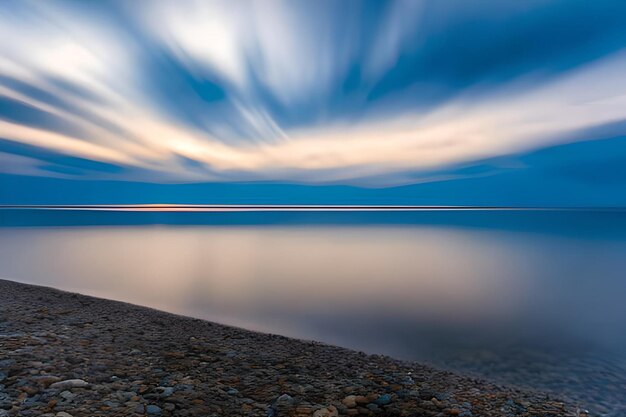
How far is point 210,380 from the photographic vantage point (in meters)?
6.75

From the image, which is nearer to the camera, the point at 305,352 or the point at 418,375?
the point at 418,375

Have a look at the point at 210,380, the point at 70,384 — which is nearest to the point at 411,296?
the point at 210,380

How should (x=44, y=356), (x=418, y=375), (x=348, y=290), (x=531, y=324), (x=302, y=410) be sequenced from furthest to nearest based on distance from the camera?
(x=348, y=290), (x=531, y=324), (x=418, y=375), (x=44, y=356), (x=302, y=410)

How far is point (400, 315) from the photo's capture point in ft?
49.5

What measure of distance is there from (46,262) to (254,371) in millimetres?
27161

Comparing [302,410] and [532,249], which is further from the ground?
[532,249]

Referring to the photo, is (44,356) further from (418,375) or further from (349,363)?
(418,375)

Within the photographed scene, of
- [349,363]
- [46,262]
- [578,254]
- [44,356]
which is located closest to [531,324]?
[349,363]

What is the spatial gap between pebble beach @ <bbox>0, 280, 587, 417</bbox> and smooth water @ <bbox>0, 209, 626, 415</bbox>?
2.44 metres

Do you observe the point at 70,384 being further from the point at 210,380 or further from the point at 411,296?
the point at 411,296

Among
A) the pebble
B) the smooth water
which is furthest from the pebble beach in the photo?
the smooth water

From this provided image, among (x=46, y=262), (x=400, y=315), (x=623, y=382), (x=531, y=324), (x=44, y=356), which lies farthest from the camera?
(x=46, y=262)

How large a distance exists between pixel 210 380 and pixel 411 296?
Result: 13.6 m

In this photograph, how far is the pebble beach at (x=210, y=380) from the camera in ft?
18.7
